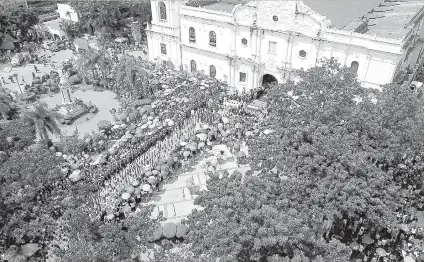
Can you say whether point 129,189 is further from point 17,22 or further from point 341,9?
point 17,22

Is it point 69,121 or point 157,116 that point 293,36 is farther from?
point 69,121

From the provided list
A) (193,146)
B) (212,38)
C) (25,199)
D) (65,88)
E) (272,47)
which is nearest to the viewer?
(25,199)

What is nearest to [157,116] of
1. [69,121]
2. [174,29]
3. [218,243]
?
[69,121]

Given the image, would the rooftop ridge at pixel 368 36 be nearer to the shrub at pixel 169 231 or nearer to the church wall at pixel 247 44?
the church wall at pixel 247 44

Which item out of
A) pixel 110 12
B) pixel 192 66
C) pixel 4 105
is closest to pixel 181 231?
pixel 4 105

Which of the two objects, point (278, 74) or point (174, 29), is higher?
point (174, 29)

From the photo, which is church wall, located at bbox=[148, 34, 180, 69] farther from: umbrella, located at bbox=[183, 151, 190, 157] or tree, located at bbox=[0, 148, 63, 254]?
tree, located at bbox=[0, 148, 63, 254]
